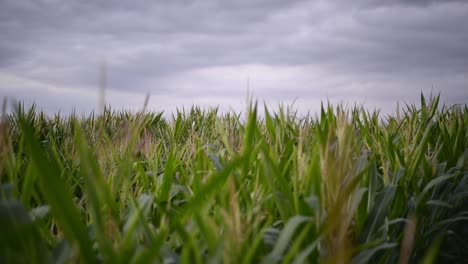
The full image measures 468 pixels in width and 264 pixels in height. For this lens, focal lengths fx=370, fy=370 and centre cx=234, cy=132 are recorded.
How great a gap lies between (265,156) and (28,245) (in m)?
0.69

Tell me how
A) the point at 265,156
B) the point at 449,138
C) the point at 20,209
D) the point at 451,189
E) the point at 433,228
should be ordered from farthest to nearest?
the point at 449,138, the point at 451,189, the point at 433,228, the point at 265,156, the point at 20,209

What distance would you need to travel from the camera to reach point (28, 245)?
77cm

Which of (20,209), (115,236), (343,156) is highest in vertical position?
(343,156)

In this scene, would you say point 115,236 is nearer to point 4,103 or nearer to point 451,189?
point 4,103

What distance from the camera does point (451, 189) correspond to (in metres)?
2.02

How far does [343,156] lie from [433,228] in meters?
0.83

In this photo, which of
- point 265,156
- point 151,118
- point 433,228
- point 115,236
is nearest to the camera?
point 115,236

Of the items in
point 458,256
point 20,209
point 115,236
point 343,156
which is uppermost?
point 343,156

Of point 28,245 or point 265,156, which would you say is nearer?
point 28,245

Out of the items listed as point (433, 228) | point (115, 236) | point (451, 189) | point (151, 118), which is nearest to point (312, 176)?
point (115, 236)

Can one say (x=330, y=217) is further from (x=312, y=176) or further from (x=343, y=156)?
(x=312, y=176)

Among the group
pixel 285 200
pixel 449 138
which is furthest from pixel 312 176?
pixel 449 138

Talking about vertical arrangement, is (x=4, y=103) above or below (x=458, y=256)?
above

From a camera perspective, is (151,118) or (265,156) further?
(151,118)
